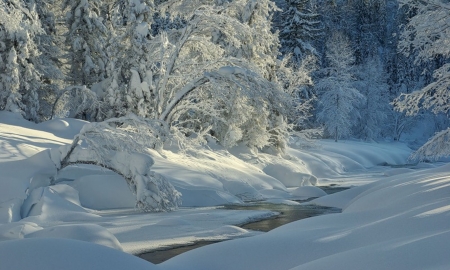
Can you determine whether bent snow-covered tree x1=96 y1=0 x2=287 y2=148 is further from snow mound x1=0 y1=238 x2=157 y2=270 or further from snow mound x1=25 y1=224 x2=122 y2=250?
snow mound x1=0 y1=238 x2=157 y2=270

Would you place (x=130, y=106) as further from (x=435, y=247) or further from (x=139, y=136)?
(x=435, y=247)

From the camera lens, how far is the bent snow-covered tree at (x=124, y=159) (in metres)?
12.9

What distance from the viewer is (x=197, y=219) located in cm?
1240

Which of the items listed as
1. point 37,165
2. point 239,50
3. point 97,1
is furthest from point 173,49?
point 97,1

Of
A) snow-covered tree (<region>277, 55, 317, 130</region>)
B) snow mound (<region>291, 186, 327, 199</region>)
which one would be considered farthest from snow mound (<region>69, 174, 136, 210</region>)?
snow mound (<region>291, 186, 327, 199</region>)

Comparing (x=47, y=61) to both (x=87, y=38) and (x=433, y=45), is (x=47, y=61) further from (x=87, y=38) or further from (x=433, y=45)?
(x=433, y=45)

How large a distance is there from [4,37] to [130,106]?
6403mm

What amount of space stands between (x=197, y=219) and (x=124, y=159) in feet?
8.38

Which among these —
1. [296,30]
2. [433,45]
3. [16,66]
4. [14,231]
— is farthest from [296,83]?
[14,231]

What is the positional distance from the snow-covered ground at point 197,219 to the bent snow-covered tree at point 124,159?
478mm

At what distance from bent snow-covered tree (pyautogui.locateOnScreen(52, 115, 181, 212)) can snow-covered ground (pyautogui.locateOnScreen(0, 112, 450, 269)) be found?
48 cm

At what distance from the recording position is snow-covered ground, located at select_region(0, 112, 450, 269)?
526cm

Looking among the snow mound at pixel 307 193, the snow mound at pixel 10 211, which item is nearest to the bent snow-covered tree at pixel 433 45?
the snow mound at pixel 307 193

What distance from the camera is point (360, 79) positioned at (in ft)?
191
